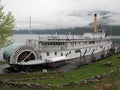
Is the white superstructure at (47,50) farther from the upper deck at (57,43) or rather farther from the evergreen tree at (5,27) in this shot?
the evergreen tree at (5,27)

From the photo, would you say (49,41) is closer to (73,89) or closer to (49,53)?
(49,53)

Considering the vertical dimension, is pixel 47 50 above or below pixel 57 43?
below

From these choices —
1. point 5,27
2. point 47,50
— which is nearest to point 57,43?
point 47,50

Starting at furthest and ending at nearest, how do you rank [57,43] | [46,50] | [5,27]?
[57,43], [46,50], [5,27]

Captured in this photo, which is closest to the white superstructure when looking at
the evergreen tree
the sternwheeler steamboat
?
the sternwheeler steamboat

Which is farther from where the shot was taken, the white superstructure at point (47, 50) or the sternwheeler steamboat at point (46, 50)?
the white superstructure at point (47, 50)

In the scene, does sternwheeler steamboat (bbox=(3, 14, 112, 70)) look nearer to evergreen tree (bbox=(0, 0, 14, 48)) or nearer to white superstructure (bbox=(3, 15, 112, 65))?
white superstructure (bbox=(3, 15, 112, 65))

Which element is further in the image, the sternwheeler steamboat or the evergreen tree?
the sternwheeler steamboat

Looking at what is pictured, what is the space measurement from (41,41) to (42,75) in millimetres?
17388

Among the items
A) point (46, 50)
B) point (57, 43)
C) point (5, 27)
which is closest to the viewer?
point (5, 27)

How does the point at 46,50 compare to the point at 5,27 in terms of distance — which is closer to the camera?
the point at 5,27

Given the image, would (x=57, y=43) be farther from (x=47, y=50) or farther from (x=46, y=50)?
(x=46, y=50)

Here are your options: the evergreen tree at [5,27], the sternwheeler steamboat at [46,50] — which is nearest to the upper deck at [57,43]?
the sternwheeler steamboat at [46,50]

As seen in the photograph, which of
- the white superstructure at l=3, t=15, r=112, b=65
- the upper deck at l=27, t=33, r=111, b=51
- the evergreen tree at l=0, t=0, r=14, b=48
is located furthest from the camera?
the upper deck at l=27, t=33, r=111, b=51
